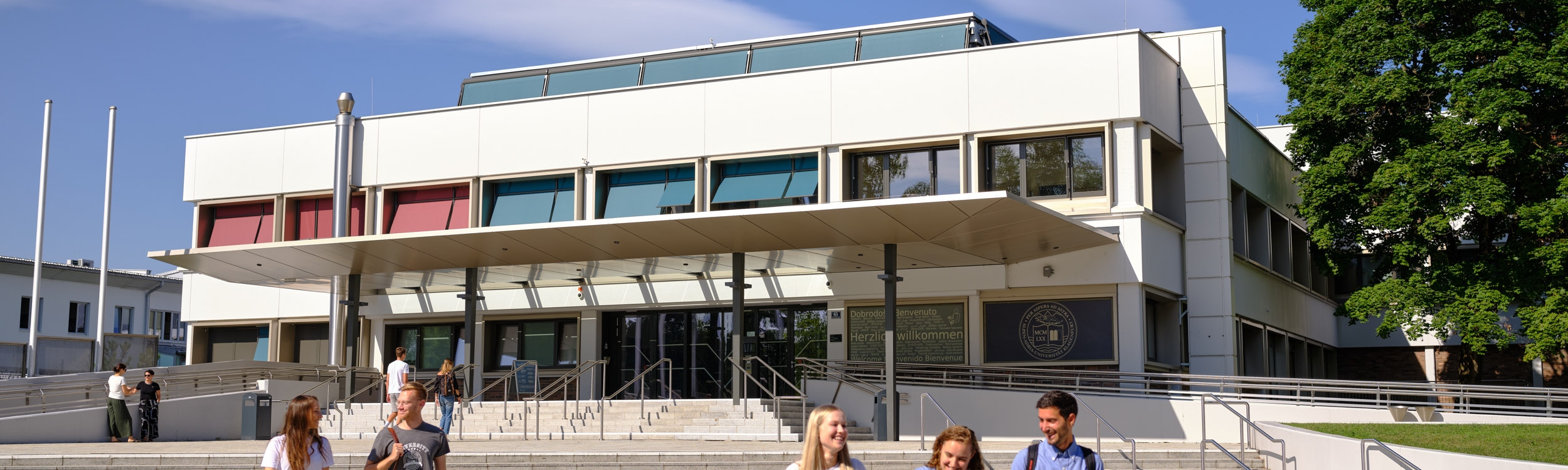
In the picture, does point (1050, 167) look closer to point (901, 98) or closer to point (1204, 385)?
point (901, 98)

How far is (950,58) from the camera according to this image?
23156 mm

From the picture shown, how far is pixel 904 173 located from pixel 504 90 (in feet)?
33.2

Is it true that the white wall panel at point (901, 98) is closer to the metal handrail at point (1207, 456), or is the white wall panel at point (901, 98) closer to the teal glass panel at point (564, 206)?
the teal glass panel at point (564, 206)

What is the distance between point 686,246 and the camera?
2028 centimetres

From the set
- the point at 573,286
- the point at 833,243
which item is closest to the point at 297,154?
the point at 573,286

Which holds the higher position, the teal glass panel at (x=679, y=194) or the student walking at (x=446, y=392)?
the teal glass panel at (x=679, y=194)

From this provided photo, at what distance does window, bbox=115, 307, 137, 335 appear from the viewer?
55.6 meters

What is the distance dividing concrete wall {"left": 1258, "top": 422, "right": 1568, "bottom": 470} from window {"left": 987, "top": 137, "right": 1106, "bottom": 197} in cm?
727

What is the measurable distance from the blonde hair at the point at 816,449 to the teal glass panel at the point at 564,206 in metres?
20.2

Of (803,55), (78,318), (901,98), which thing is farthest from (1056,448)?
(78,318)

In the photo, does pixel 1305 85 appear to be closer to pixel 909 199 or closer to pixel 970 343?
pixel 970 343

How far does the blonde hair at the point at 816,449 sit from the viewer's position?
234 inches

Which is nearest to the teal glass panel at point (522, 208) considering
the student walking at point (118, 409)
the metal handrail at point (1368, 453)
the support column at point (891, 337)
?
the student walking at point (118, 409)

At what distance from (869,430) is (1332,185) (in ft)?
33.6
